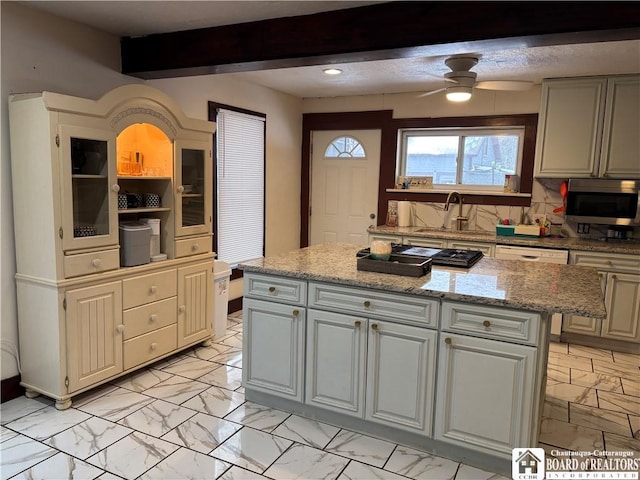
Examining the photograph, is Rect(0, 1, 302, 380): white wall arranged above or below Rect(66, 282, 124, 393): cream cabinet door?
above

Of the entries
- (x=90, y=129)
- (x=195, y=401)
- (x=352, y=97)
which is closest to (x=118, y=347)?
(x=195, y=401)

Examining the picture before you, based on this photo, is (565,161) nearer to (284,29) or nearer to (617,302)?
(617,302)

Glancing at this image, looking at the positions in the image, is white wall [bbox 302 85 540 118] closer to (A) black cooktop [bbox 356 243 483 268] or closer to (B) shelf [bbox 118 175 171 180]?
(A) black cooktop [bbox 356 243 483 268]

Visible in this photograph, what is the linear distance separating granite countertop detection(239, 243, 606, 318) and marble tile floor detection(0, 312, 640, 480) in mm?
894

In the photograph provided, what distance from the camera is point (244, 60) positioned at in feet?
9.71

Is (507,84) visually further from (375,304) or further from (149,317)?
(149,317)

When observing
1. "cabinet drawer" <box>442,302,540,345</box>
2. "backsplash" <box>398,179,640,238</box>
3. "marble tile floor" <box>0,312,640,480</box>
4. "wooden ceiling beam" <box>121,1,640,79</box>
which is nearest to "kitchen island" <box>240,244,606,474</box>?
"cabinet drawer" <box>442,302,540,345</box>

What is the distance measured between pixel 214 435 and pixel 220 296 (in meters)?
1.68

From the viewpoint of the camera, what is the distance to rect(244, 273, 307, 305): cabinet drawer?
2711mm

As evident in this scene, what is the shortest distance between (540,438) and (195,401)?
6.92 ft

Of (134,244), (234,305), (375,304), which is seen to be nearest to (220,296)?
(234,305)

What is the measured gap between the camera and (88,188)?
2.96 m

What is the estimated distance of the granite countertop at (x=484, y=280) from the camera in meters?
2.17

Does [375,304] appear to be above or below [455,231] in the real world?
below
